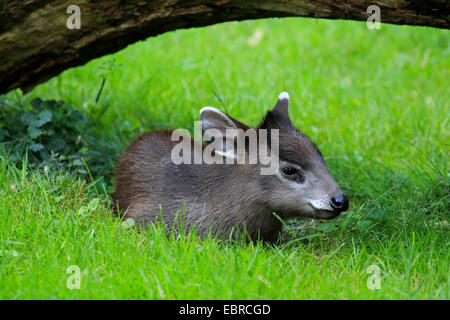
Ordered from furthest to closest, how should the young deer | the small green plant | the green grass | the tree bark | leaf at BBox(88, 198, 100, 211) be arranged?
the small green plant, the tree bark, leaf at BBox(88, 198, 100, 211), the young deer, the green grass

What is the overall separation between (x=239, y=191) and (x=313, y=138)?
2.18 m

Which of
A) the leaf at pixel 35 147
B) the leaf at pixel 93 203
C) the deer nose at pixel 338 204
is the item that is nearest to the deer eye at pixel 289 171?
the deer nose at pixel 338 204

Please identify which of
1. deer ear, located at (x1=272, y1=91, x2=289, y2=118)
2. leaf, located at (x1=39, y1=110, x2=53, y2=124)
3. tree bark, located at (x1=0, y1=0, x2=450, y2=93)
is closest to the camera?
tree bark, located at (x1=0, y1=0, x2=450, y2=93)

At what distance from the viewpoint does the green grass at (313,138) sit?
12.9 ft

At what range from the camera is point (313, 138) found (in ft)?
22.7

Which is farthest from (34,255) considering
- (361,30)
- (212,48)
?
(361,30)

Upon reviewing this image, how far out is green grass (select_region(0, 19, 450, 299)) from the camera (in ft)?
12.9

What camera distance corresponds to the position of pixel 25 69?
226 inches

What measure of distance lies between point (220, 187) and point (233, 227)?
0.33m

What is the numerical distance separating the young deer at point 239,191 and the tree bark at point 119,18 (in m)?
0.76

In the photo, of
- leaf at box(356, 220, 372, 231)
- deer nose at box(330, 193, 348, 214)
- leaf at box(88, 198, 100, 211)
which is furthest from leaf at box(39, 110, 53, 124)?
leaf at box(356, 220, 372, 231)

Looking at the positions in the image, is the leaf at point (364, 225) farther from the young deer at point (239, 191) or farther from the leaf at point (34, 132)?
the leaf at point (34, 132)

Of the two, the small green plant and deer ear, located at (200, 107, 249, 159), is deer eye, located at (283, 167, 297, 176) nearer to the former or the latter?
deer ear, located at (200, 107, 249, 159)

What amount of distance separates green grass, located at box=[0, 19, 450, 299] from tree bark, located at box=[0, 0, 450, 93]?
0.67 m
